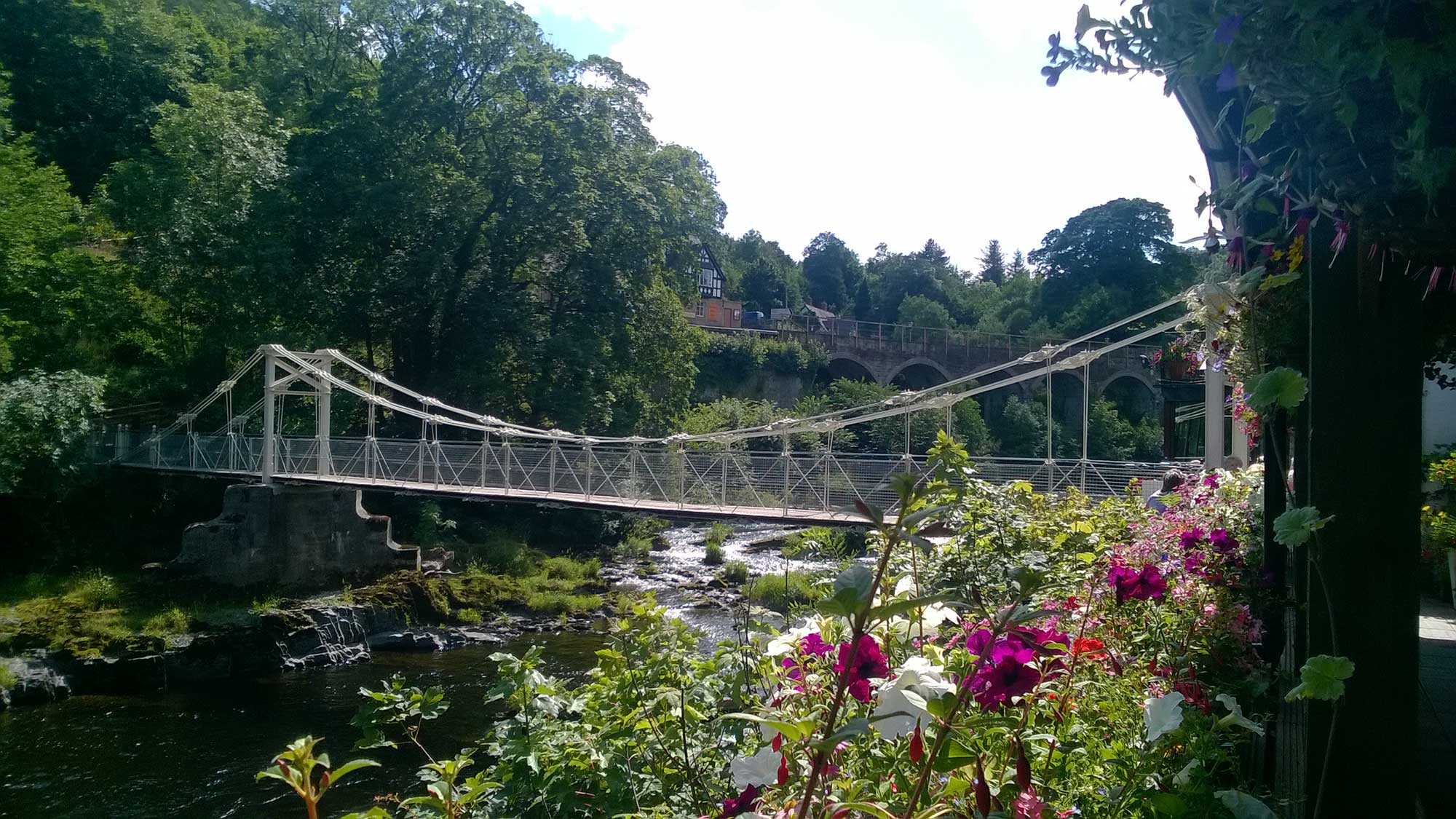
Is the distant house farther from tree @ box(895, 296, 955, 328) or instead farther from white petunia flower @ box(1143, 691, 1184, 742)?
white petunia flower @ box(1143, 691, 1184, 742)

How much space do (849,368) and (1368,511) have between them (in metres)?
28.5

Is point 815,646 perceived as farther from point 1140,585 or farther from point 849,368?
point 849,368

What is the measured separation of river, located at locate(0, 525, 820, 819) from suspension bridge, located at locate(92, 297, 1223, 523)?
1005 mm

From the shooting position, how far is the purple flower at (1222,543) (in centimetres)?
200

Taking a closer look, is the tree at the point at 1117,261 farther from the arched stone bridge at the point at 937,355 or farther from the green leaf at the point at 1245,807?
the green leaf at the point at 1245,807

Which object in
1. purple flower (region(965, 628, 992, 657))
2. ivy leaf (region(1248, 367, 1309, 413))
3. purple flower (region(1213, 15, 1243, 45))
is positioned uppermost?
purple flower (region(1213, 15, 1243, 45))

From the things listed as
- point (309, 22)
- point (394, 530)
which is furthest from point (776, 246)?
point (394, 530)

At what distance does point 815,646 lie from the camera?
51.4 inches

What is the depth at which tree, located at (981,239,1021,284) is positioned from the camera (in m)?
50.9

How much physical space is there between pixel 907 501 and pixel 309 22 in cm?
2159

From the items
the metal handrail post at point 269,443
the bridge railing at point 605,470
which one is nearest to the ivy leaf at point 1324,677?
the bridge railing at point 605,470

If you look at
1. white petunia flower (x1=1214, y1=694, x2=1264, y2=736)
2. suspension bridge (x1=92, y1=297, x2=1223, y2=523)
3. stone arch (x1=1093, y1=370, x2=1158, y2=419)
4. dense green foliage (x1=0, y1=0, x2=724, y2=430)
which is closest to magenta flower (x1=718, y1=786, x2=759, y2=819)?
white petunia flower (x1=1214, y1=694, x2=1264, y2=736)

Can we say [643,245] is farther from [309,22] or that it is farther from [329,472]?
[309,22]

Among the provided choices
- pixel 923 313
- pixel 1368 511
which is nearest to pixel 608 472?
pixel 1368 511
